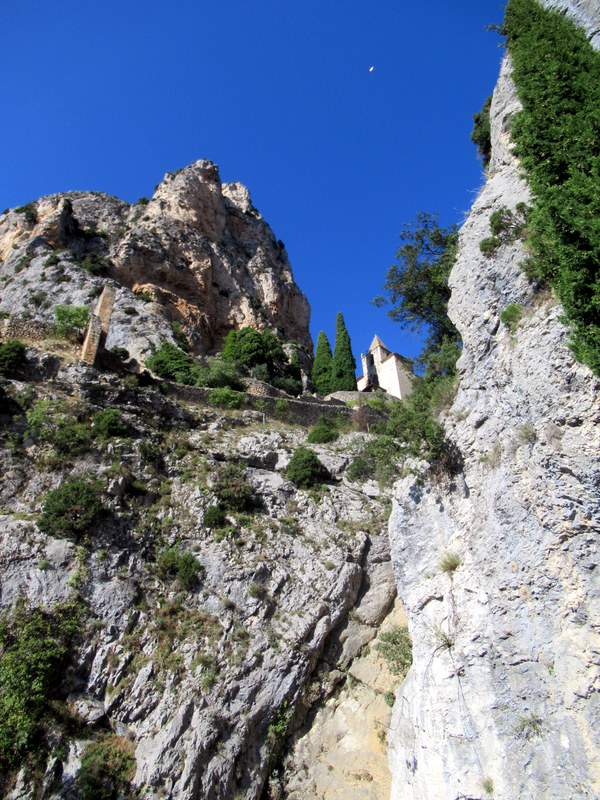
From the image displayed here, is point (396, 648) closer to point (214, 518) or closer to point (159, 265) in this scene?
point (214, 518)

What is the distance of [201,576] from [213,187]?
42.9 metres

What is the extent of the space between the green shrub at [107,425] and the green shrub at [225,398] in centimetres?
564

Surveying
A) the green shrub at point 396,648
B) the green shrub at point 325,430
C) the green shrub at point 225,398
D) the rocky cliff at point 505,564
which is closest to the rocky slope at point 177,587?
the green shrub at point 396,648

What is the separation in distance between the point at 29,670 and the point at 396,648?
29.5ft

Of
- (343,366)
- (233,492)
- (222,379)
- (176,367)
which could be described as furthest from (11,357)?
(343,366)

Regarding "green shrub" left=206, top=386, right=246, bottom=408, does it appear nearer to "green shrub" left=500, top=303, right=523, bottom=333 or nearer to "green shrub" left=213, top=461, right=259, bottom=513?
"green shrub" left=213, top=461, right=259, bottom=513

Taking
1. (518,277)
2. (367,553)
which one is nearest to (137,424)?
(367,553)

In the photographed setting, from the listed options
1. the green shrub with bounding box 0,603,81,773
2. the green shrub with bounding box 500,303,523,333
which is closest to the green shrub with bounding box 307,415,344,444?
the green shrub with bounding box 0,603,81,773

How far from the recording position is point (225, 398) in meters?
23.6

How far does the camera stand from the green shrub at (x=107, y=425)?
17.8 meters

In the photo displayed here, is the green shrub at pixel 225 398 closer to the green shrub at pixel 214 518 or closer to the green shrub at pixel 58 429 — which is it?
the green shrub at pixel 58 429

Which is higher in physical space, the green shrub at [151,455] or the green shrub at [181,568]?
the green shrub at [151,455]

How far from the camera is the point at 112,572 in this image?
14242mm

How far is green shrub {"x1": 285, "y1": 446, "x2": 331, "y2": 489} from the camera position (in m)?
18.7
